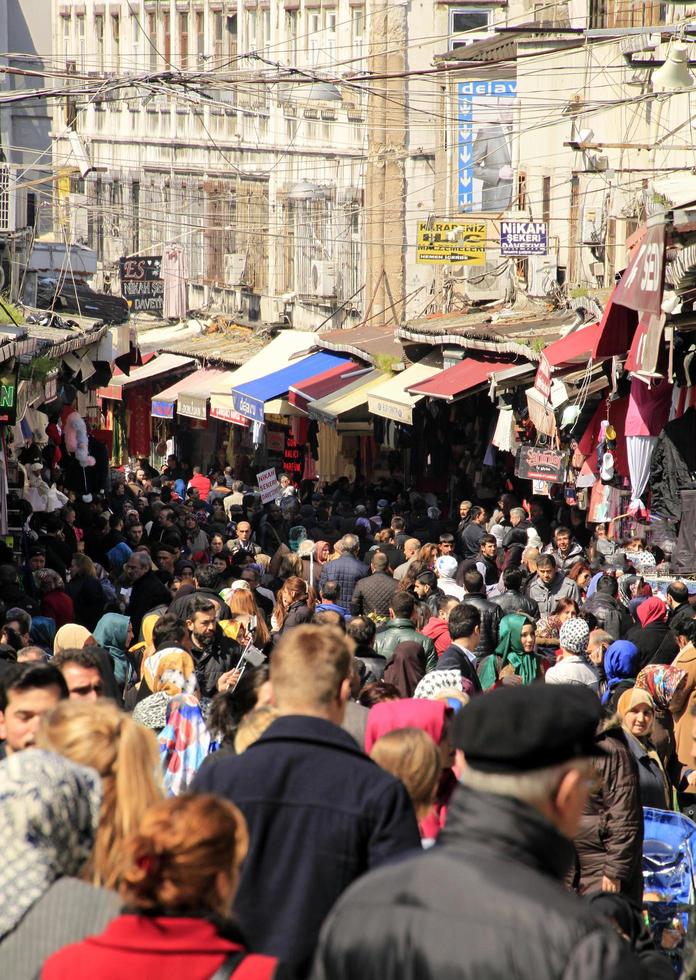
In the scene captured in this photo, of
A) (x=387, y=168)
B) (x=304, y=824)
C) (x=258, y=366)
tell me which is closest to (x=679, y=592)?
(x=304, y=824)

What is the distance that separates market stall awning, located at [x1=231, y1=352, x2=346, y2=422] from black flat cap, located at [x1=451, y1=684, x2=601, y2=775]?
28.4 metres

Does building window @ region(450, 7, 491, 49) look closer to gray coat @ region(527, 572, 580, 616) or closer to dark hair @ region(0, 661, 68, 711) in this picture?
gray coat @ region(527, 572, 580, 616)

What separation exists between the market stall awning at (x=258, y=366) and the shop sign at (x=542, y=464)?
14142mm

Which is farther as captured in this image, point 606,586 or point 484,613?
point 606,586

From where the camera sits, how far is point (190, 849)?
131 inches

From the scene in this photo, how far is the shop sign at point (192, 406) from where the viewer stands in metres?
38.7

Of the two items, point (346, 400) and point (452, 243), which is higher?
point (452, 243)

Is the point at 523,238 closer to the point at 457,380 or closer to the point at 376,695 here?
the point at 457,380

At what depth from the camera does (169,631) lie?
9.70 m

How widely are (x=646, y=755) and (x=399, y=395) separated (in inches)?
757

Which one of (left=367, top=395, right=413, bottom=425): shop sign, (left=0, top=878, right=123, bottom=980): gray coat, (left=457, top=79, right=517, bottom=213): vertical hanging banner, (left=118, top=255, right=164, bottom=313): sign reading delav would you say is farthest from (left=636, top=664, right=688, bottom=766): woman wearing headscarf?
(left=118, top=255, right=164, bottom=313): sign reading delav

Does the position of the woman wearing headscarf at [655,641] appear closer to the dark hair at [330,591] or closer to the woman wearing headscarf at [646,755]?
the woman wearing headscarf at [646,755]

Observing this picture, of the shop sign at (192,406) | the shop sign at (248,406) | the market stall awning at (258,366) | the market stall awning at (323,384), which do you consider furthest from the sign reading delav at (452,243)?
the shop sign at (192,406)

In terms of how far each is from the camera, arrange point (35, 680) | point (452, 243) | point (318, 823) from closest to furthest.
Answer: point (318, 823), point (35, 680), point (452, 243)
